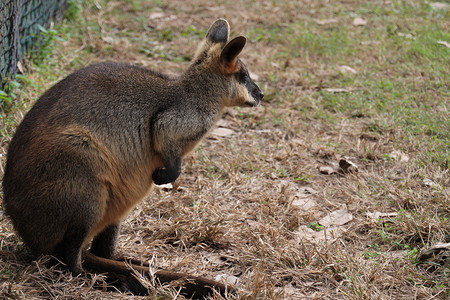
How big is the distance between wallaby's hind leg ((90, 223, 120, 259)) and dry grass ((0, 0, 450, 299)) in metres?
0.17

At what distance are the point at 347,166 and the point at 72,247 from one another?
8.72ft

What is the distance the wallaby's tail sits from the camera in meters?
3.27

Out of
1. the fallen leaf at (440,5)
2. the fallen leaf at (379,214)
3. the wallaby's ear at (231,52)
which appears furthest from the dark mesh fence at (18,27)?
the fallen leaf at (440,5)

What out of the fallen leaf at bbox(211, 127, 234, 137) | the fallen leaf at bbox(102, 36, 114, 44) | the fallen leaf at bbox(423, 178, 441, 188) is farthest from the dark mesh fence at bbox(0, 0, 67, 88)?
the fallen leaf at bbox(423, 178, 441, 188)

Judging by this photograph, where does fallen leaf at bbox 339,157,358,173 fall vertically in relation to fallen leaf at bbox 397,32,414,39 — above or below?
below

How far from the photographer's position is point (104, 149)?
133 inches

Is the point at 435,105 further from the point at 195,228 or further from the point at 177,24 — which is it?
the point at 177,24

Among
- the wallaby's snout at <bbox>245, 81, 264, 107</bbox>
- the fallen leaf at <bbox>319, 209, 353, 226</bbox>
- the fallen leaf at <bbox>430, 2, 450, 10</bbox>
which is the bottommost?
the fallen leaf at <bbox>319, 209, 353, 226</bbox>

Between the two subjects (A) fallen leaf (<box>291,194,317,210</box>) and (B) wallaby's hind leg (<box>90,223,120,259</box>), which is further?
(A) fallen leaf (<box>291,194,317,210</box>)

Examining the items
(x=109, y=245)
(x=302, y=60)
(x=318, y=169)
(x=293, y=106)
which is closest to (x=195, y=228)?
(x=109, y=245)

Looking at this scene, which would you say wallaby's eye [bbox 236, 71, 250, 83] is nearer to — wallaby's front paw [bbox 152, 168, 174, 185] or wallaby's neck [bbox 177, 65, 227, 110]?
wallaby's neck [bbox 177, 65, 227, 110]

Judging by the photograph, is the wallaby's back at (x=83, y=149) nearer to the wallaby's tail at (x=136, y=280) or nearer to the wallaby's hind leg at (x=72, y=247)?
the wallaby's hind leg at (x=72, y=247)

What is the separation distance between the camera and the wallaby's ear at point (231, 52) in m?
3.84

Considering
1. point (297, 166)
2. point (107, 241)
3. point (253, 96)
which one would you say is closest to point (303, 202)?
point (297, 166)
